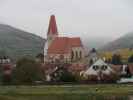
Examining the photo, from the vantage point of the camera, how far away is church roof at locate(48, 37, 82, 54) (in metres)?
153

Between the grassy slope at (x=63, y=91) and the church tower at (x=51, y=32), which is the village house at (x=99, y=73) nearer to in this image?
the grassy slope at (x=63, y=91)

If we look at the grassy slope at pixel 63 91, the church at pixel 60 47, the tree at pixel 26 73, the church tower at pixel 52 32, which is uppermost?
the church tower at pixel 52 32

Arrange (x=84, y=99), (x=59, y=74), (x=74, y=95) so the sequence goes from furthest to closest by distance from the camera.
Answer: (x=59, y=74)
(x=74, y=95)
(x=84, y=99)

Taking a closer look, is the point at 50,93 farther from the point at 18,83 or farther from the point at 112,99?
the point at 18,83

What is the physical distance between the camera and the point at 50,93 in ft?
166

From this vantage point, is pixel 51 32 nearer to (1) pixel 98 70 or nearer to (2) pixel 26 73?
(1) pixel 98 70

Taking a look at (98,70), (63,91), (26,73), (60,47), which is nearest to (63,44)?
(60,47)

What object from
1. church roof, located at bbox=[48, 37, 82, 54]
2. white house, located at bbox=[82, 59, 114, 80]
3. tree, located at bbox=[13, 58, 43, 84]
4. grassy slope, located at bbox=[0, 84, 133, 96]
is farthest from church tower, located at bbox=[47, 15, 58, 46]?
grassy slope, located at bbox=[0, 84, 133, 96]

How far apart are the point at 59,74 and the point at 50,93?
3269 centimetres

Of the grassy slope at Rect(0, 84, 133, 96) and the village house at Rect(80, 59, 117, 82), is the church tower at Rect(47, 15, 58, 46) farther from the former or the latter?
the grassy slope at Rect(0, 84, 133, 96)

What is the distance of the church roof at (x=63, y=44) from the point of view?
6019 inches

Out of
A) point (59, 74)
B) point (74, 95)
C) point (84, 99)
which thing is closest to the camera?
point (84, 99)

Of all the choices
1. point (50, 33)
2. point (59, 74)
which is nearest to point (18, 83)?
point (59, 74)

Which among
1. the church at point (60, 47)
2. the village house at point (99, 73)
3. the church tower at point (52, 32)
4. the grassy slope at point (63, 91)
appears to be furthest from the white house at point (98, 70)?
the church tower at point (52, 32)
